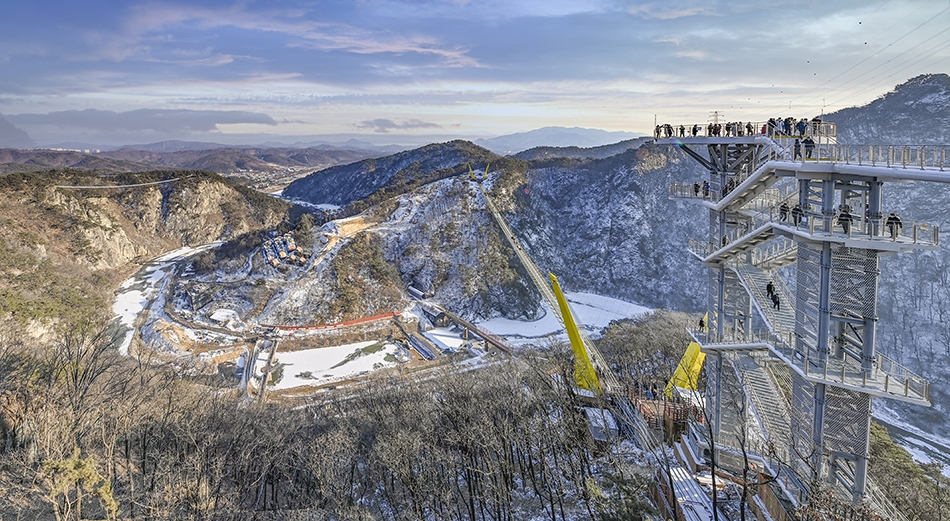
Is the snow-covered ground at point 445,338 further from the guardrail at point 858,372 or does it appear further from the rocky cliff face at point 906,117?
the rocky cliff face at point 906,117

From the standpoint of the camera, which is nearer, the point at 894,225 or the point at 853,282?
the point at 894,225

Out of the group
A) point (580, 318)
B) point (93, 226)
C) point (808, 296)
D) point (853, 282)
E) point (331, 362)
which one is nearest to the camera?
point (853, 282)

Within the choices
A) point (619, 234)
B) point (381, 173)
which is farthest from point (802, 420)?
point (381, 173)

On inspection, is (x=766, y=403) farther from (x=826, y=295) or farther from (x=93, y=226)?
(x=93, y=226)

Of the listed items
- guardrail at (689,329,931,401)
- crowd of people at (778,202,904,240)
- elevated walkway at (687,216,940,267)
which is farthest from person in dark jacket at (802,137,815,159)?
guardrail at (689,329,931,401)

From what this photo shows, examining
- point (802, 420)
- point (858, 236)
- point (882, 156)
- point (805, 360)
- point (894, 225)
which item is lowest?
point (802, 420)

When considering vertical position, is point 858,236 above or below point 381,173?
below

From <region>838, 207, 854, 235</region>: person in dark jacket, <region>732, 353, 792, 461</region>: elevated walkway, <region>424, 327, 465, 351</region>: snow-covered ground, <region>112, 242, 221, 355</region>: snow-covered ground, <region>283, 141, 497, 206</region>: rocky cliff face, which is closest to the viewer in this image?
<region>838, 207, 854, 235</region>: person in dark jacket

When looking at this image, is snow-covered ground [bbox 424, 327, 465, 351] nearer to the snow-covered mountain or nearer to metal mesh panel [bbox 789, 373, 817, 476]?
the snow-covered mountain
